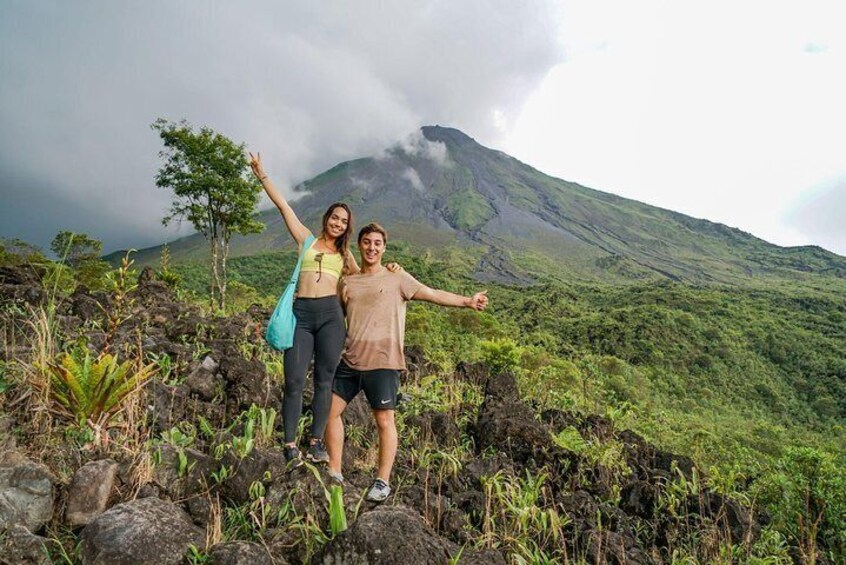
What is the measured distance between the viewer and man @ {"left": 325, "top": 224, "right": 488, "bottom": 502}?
2924 mm

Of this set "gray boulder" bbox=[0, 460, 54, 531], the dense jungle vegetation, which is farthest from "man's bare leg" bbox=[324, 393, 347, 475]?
"gray boulder" bbox=[0, 460, 54, 531]

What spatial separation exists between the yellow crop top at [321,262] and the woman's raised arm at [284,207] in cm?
17

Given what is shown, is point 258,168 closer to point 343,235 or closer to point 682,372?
point 343,235

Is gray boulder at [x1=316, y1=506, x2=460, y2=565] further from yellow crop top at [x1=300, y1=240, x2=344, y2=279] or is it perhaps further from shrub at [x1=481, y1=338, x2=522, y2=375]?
shrub at [x1=481, y1=338, x2=522, y2=375]

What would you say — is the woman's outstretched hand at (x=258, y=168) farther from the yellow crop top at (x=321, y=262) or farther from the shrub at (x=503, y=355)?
the shrub at (x=503, y=355)

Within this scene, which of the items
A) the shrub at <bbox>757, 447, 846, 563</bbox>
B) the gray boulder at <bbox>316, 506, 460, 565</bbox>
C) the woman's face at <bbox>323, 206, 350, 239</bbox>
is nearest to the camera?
the gray boulder at <bbox>316, 506, 460, 565</bbox>

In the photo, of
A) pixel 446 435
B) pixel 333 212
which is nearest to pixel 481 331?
pixel 446 435

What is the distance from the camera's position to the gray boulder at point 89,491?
7.45 feet

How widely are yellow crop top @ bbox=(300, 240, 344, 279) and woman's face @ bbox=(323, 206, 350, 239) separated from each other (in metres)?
0.14

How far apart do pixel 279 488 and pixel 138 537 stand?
28.1 inches

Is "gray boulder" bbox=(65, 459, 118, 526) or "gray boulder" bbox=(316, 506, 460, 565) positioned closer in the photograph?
"gray boulder" bbox=(316, 506, 460, 565)

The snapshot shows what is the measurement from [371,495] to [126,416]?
1700 mm

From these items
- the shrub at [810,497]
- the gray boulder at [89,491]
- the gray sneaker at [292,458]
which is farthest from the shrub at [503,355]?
the gray boulder at [89,491]

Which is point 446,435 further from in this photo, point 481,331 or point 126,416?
point 481,331
